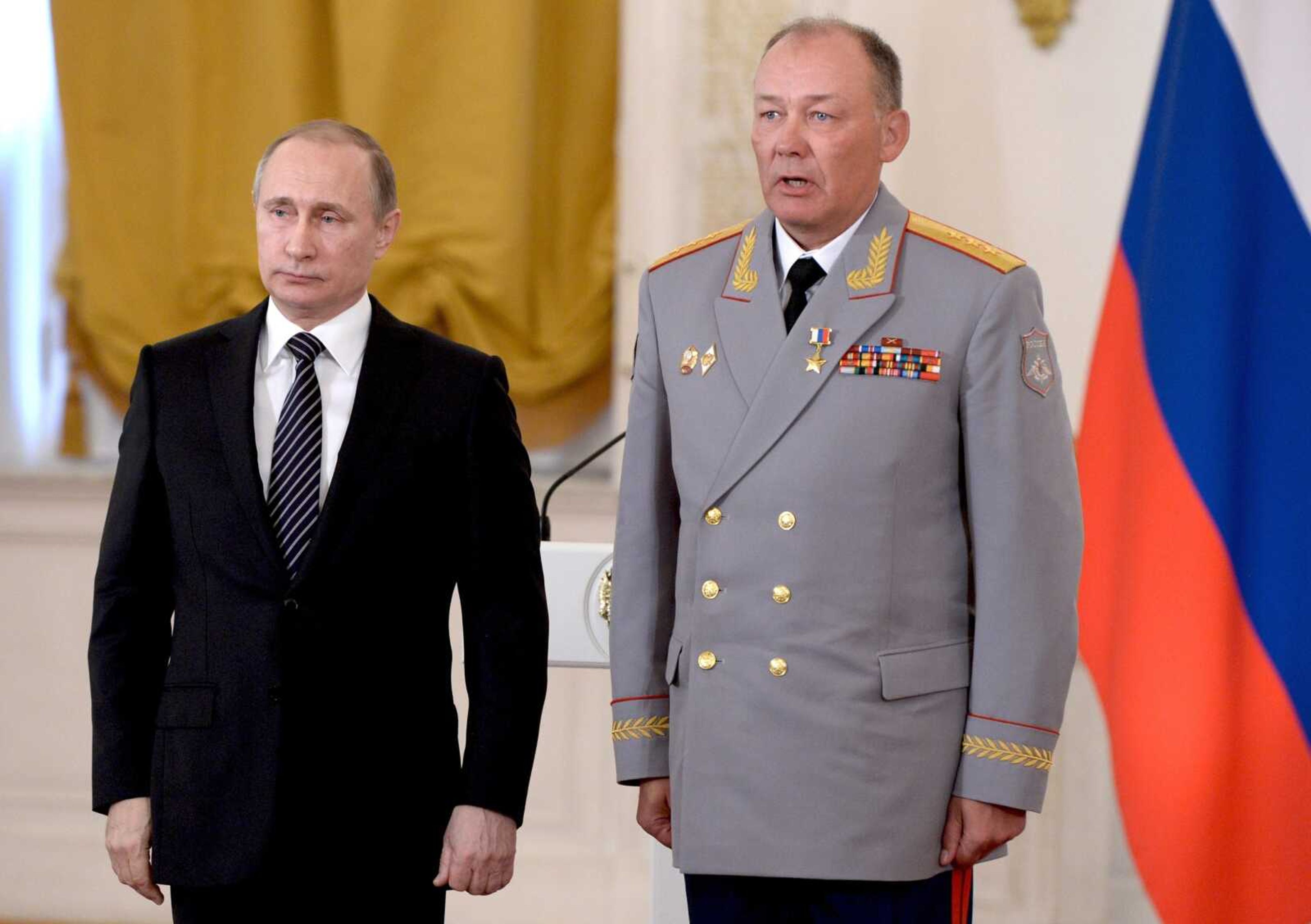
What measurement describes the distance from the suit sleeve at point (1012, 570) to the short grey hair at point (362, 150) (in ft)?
2.39

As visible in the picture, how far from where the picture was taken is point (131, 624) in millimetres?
1830

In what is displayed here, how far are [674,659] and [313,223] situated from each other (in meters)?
0.66

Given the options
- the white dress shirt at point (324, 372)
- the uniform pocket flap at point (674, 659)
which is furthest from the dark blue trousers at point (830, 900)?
the white dress shirt at point (324, 372)

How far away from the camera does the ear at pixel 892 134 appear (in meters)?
1.82

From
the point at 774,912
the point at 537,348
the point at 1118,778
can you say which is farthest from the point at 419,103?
the point at 774,912

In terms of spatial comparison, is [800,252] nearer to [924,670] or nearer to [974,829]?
[924,670]

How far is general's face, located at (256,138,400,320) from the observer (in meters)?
1.84

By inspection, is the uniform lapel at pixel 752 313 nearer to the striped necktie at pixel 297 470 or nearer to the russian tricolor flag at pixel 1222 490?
the striped necktie at pixel 297 470

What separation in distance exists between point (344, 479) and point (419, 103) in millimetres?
2193

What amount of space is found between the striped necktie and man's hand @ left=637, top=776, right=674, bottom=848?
0.48 m

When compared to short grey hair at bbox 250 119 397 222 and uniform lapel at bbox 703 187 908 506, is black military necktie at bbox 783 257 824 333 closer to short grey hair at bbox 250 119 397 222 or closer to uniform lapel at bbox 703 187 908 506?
uniform lapel at bbox 703 187 908 506

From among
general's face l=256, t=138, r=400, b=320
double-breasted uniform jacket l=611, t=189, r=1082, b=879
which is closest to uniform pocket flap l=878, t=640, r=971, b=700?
double-breasted uniform jacket l=611, t=189, r=1082, b=879

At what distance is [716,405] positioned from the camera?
1802 millimetres

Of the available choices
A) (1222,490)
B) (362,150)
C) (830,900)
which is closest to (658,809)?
(830,900)
